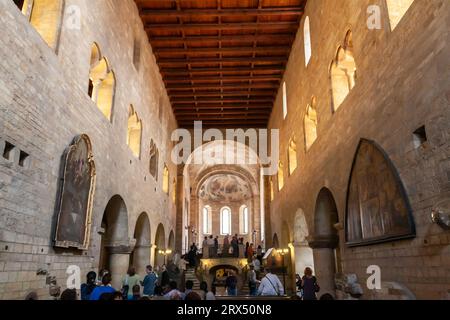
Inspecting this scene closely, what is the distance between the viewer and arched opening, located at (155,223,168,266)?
18.0 metres

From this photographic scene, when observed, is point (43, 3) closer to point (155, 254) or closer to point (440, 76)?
point (440, 76)

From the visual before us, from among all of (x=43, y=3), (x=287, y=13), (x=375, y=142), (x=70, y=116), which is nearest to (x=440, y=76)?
(x=375, y=142)

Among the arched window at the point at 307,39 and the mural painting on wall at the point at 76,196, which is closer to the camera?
the mural painting on wall at the point at 76,196

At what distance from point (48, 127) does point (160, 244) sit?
12863 mm

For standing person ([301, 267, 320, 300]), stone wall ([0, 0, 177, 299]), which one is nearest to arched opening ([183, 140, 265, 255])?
stone wall ([0, 0, 177, 299])

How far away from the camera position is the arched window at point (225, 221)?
3703 centimetres

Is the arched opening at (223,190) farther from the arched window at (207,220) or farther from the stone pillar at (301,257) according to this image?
the stone pillar at (301,257)

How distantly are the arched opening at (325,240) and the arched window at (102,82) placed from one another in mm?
6570

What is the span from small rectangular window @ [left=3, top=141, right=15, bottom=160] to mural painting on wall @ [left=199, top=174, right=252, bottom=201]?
29118 millimetres

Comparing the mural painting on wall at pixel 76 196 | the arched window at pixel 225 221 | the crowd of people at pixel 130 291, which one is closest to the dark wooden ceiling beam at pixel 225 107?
the crowd of people at pixel 130 291

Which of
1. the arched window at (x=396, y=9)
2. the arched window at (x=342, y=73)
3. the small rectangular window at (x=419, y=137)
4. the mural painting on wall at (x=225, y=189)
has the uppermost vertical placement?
the mural painting on wall at (x=225, y=189)

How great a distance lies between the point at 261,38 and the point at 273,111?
622 cm

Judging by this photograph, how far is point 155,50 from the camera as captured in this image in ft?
52.3

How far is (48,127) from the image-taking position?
6.60 meters
